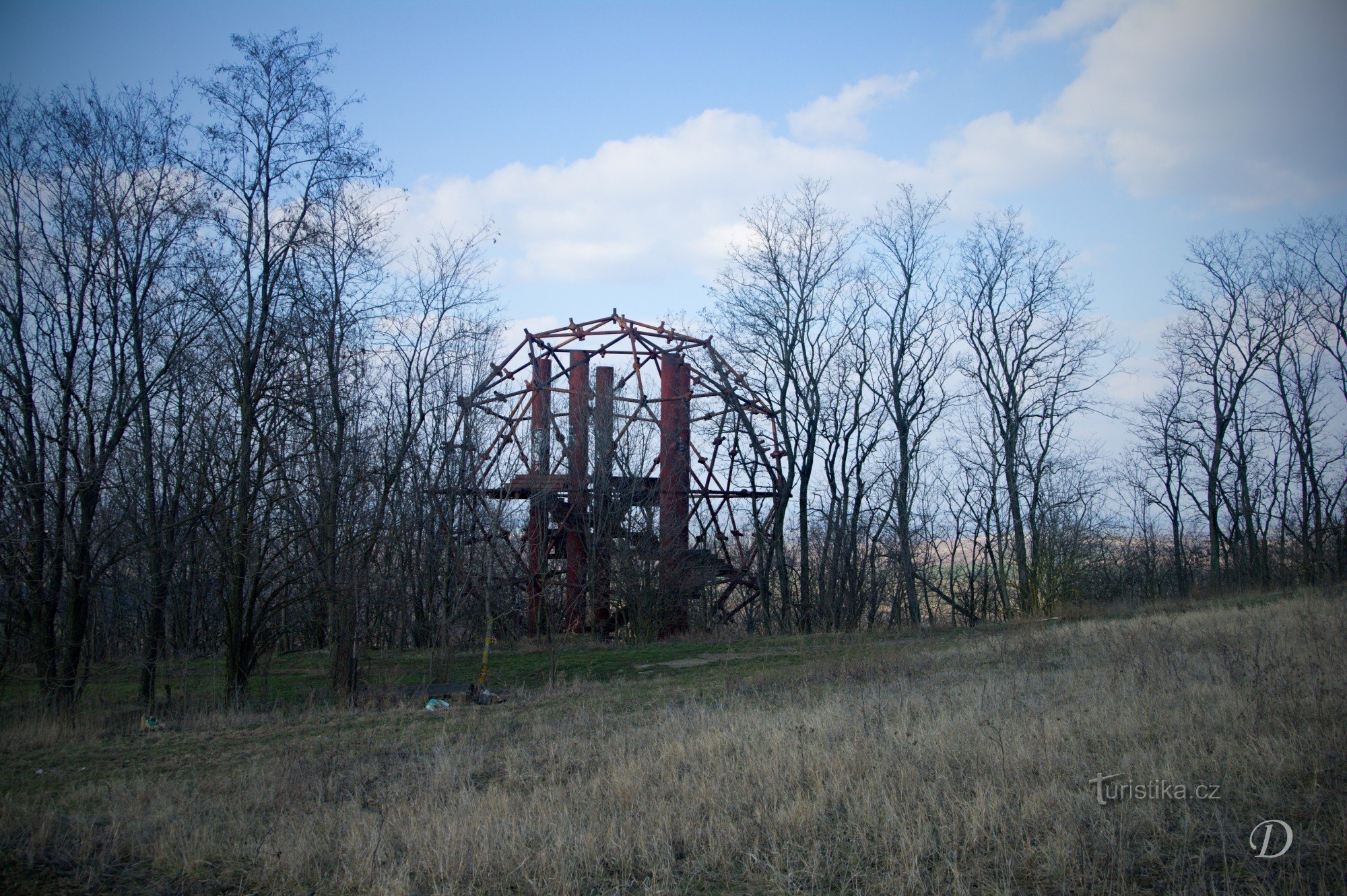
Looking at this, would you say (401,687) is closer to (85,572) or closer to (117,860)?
(85,572)

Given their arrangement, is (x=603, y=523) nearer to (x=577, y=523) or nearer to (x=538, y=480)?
(x=577, y=523)

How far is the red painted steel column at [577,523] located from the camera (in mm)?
22516

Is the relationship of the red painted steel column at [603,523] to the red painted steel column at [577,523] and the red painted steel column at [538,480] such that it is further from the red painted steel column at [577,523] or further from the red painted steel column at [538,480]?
the red painted steel column at [538,480]

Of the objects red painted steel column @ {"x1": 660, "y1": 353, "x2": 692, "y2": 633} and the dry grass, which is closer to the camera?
the dry grass

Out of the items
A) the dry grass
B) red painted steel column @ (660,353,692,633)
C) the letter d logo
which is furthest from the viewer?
red painted steel column @ (660,353,692,633)

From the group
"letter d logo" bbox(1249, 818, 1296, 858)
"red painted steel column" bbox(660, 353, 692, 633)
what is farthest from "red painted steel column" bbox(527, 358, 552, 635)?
"letter d logo" bbox(1249, 818, 1296, 858)

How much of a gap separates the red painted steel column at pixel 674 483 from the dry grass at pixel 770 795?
11916mm

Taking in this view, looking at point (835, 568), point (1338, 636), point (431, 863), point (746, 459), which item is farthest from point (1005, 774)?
point (746, 459)

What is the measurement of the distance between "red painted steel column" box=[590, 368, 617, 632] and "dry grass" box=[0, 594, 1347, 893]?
39.7ft

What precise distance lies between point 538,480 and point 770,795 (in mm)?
17317

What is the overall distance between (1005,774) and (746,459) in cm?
1913

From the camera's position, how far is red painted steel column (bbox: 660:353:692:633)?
859 inches

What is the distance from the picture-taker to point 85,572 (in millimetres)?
11859

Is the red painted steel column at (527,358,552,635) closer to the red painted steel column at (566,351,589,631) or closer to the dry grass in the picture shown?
the red painted steel column at (566,351,589,631)
